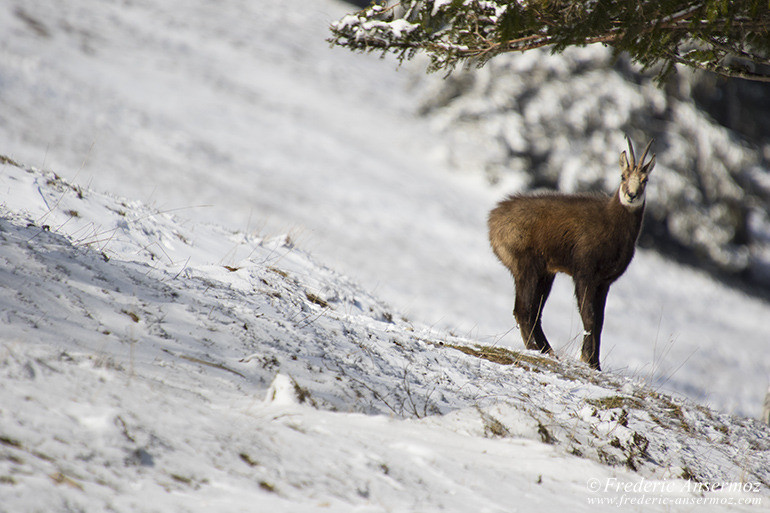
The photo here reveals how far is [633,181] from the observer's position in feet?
21.6

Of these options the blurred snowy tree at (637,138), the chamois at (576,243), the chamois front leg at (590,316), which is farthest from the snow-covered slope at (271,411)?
the blurred snowy tree at (637,138)

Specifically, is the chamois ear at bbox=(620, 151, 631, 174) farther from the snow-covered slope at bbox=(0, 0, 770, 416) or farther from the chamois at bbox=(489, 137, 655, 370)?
the snow-covered slope at bbox=(0, 0, 770, 416)

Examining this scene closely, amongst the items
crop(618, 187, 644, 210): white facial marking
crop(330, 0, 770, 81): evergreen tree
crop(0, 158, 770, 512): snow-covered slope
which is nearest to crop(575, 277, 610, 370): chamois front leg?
crop(618, 187, 644, 210): white facial marking

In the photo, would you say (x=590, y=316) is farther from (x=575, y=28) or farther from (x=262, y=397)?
(x=262, y=397)

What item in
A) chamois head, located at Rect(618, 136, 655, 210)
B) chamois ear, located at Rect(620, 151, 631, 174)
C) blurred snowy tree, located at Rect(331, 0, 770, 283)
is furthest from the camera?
blurred snowy tree, located at Rect(331, 0, 770, 283)

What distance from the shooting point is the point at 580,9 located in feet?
16.4

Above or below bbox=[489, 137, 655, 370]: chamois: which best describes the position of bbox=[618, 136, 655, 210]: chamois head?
above

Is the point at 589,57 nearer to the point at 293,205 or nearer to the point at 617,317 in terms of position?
the point at 617,317

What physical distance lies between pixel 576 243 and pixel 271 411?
488 centimetres

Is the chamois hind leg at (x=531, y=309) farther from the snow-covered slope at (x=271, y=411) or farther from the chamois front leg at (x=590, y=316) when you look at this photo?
the snow-covered slope at (x=271, y=411)

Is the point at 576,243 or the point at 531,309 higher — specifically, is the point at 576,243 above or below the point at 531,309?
above

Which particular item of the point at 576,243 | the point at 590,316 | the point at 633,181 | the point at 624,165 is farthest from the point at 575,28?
the point at 590,316

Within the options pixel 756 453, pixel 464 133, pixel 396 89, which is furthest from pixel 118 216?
pixel 396 89

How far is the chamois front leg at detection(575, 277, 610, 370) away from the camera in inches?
259
